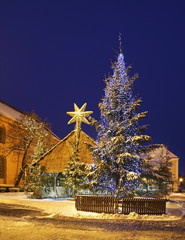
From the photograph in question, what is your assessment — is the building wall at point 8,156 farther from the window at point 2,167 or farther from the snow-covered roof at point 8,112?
the snow-covered roof at point 8,112

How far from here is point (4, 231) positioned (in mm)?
9984

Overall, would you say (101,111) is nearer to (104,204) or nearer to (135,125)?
(135,125)

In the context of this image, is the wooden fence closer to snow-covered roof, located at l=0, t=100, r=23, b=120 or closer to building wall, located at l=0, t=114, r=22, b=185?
building wall, located at l=0, t=114, r=22, b=185

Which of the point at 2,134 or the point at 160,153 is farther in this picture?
the point at 160,153

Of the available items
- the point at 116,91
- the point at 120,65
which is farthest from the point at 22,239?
the point at 120,65

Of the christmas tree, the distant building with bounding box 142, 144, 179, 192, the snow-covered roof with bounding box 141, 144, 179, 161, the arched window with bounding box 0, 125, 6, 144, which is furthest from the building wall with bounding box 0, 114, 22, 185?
the christmas tree

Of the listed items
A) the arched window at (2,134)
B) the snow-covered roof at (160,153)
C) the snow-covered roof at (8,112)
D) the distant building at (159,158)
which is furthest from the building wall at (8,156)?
the snow-covered roof at (160,153)

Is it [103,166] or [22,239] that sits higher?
[103,166]

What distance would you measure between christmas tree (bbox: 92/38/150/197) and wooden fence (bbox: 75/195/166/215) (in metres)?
1.42

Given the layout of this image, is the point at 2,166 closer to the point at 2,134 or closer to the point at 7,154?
the point at 7,154

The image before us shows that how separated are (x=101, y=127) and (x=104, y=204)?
5.24 m

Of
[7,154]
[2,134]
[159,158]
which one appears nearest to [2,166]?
[7,154]

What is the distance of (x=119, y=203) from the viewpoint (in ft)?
56.1

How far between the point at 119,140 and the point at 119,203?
12.4ft
